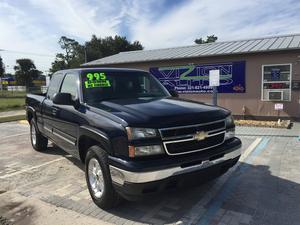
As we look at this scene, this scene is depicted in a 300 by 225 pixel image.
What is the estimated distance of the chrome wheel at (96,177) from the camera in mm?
3910

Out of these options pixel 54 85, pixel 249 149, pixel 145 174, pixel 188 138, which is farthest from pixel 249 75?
pixel 145 174

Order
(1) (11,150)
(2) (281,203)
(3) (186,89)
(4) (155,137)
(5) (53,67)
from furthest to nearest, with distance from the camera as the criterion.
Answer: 1. (5) (53,67)
2. (3) (186,89)
3. (1) (11,150)
4. (2) (281,203)
5. (4) (155,137)

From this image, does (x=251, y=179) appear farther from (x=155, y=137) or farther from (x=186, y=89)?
(x=186, y=89)

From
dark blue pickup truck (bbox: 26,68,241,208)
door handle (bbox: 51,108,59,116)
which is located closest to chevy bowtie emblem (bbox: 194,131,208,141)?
dark blue pickup truck (bbox: 26,68,241,208)

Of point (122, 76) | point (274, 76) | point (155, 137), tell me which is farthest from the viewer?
point (274, 76)

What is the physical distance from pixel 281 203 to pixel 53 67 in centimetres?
7406

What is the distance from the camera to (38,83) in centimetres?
7481

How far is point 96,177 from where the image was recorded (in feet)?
13.2

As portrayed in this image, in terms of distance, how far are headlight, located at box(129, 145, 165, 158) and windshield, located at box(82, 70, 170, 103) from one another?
141 cm

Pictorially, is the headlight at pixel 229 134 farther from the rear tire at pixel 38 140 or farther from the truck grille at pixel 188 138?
the rear tire at pixel 38 140

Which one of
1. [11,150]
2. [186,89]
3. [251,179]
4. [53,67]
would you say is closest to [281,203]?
[251,179]

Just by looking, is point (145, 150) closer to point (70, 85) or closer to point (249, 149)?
point (70, 85)

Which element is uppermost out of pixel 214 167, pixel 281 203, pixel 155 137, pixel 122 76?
pixel 122 76

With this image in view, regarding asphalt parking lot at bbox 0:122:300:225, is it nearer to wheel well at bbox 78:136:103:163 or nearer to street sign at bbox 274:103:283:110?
wheel well at bbox 78:136:103:163
